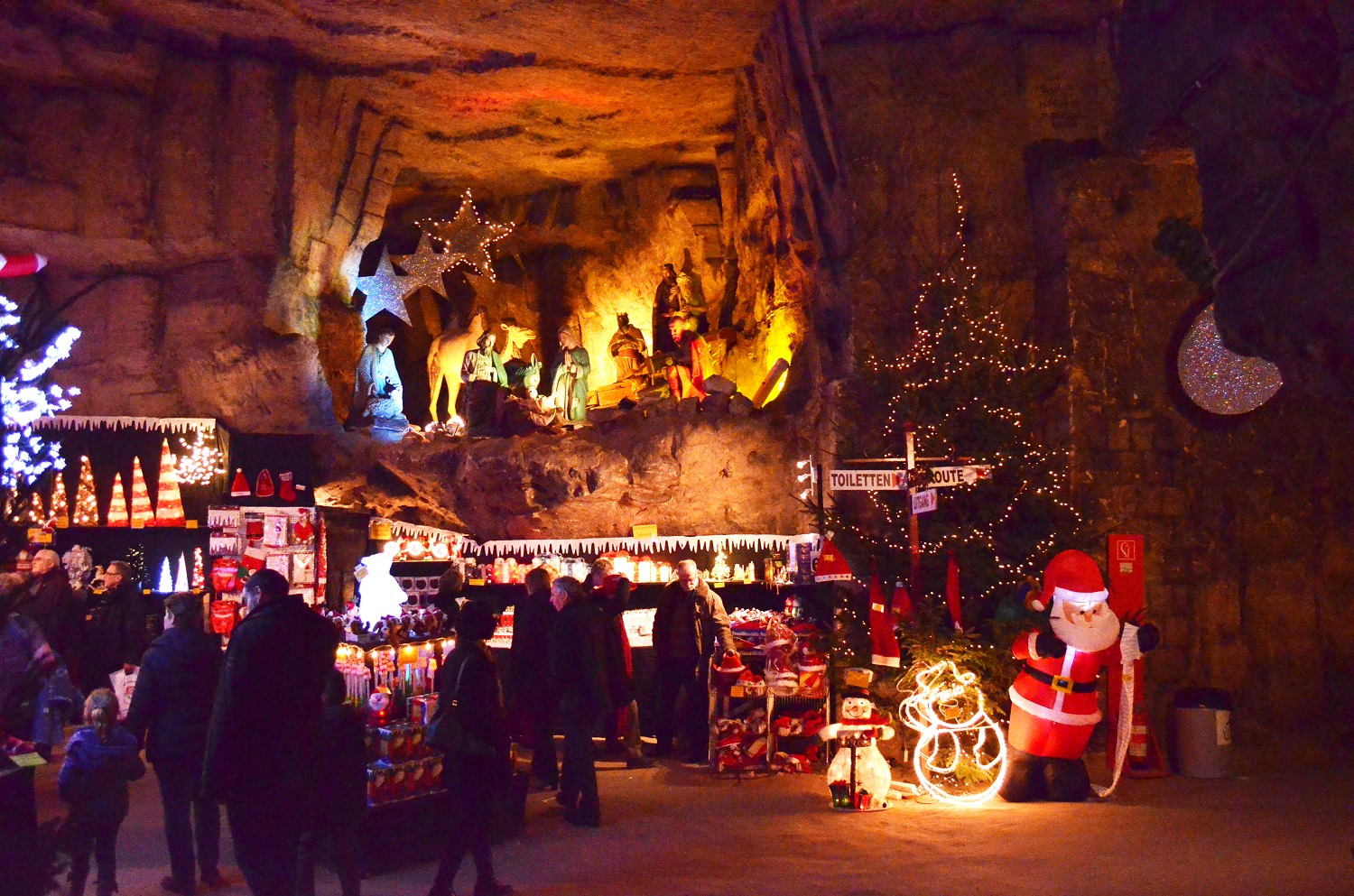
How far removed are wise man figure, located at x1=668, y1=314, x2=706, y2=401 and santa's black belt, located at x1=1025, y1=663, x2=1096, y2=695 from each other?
8.75 metres

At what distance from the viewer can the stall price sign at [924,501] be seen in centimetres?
902

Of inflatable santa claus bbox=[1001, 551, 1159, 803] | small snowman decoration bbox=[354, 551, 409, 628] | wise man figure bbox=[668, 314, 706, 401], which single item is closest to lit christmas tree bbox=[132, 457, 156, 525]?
small snowman decoration bbox=[354, 551, 409, 628]

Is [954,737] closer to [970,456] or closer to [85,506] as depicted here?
[970,456]

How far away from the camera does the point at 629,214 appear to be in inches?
797

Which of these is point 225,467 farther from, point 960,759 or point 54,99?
point 960,759

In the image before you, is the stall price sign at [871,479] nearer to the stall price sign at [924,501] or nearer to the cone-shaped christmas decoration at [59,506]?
the stall price sign at [924,501]

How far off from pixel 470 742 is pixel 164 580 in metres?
10.9

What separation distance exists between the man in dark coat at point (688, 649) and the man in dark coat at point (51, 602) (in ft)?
17.7

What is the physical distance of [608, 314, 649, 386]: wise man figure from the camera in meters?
18.5

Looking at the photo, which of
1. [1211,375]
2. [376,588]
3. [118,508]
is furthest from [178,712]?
[118,508]

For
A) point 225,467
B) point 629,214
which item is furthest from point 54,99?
point 629,214

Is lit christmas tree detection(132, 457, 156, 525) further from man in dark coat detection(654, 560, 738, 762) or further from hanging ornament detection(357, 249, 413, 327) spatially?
man in dark coat detection(654, 560, 738, 762)

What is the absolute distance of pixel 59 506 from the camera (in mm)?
14898

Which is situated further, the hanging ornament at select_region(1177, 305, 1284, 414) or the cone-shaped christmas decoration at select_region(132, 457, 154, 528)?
the cone-shaped christmas decoration at select_region(132, 457, 154, 528)
